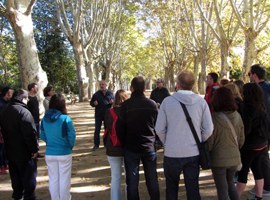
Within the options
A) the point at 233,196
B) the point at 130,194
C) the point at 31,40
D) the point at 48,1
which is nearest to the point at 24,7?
the point at 31,40

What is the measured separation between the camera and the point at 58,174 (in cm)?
470

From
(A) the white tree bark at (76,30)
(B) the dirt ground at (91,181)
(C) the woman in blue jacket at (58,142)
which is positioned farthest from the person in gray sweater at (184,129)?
(A) the white tree bark at (76,30)

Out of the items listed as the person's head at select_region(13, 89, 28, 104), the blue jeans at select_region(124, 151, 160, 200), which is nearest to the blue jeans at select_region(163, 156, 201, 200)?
the blue jeans at select_region(124, 151, 160, 200)

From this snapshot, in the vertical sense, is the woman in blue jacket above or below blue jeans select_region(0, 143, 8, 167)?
above

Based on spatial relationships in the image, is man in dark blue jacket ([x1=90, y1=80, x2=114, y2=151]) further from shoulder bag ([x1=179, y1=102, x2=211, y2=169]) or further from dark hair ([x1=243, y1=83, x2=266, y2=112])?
shoulder bag ([x1=179, y1=102, x2=211, y2=169])

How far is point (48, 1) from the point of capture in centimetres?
3206

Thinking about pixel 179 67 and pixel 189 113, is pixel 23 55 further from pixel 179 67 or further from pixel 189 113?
pixel 179 67

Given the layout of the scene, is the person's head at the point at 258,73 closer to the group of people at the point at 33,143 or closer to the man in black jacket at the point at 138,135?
the man in black jacket at the point at 138,135

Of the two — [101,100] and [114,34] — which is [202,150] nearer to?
[101,100]

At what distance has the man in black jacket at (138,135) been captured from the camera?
4.42 m

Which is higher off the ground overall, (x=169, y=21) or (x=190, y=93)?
(x=169, y=21)

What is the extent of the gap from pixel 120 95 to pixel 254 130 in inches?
78.6

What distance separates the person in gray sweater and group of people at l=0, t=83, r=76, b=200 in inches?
56.5

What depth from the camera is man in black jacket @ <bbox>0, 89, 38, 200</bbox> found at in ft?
15.9
